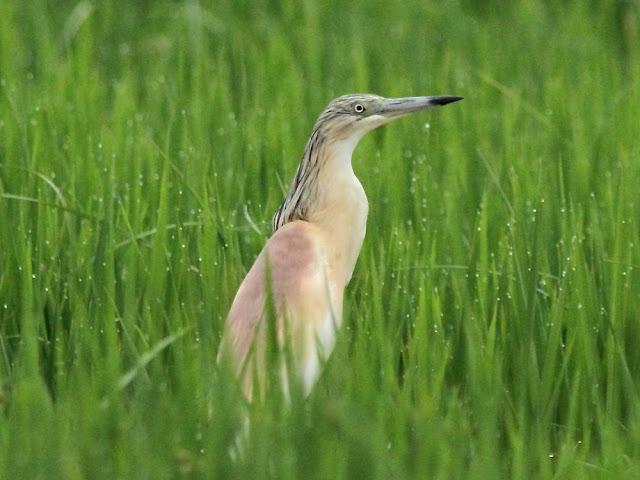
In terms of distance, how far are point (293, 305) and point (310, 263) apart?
116mm

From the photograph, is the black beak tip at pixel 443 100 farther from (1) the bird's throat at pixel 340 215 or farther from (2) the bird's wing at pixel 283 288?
(2) the bird's wing at pixel 283 288

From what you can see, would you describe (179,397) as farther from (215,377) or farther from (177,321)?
(177,321)

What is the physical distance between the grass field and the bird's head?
275 mm

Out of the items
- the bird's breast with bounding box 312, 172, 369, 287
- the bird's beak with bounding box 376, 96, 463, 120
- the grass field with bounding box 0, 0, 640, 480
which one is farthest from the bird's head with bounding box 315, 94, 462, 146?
the grass field with bounding box 0, 0, 640, 480

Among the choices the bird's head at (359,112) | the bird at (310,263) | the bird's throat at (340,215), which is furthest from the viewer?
the bird's head at (359,112)

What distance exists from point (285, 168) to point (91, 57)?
1.56 metres

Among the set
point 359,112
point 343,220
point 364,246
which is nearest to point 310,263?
point 343,220

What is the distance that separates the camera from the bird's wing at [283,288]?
2580 mm

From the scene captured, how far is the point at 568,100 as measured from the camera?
4.62 meters

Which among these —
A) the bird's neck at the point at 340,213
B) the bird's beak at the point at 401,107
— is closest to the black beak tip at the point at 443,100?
the bird's beak at the point at 401,107

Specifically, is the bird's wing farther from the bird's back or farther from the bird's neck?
the bird's neck

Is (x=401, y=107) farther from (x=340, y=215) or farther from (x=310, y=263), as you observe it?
(x=310, y=263)

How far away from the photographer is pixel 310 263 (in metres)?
2.74

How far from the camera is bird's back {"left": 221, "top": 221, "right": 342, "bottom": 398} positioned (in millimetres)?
2520
